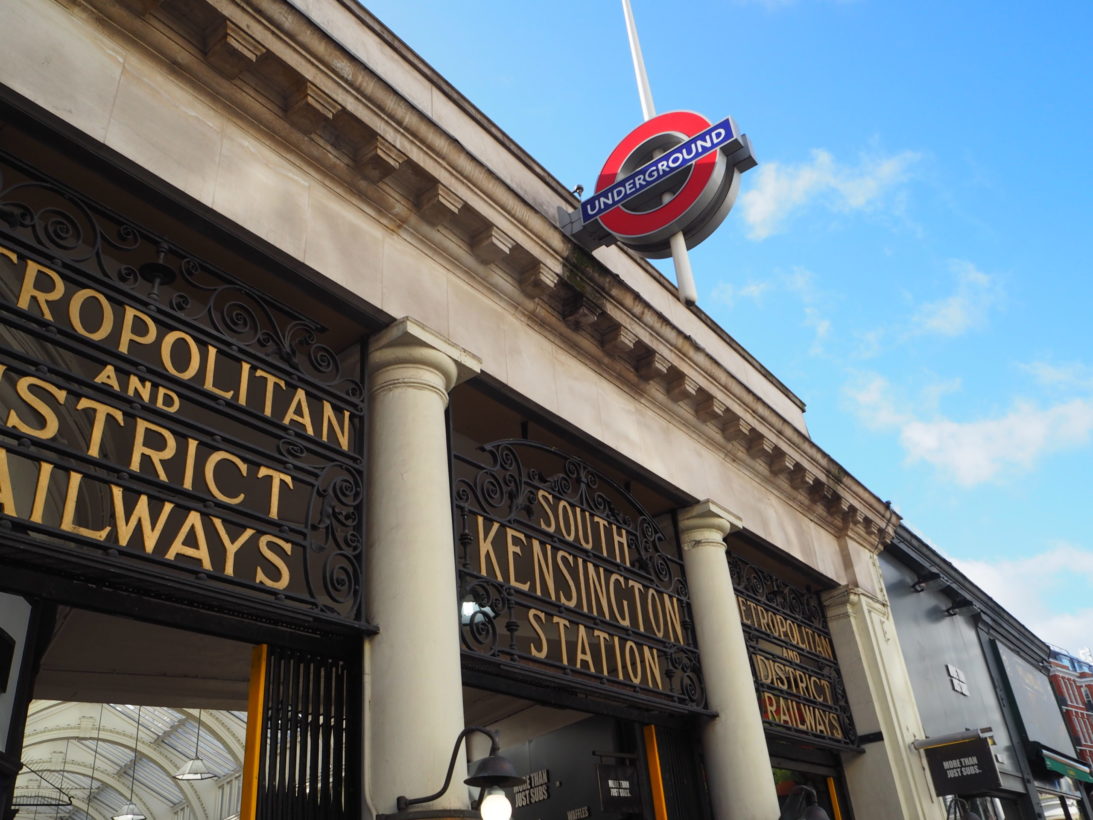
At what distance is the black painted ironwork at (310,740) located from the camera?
5.61 meters

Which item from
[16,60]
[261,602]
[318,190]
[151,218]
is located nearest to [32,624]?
[261,602]

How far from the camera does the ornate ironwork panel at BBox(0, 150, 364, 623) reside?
200 inches

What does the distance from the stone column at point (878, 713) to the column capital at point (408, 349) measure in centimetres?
904

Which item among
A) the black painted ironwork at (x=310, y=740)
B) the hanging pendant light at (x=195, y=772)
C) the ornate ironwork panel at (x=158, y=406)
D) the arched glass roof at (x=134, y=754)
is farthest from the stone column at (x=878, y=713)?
the hanging pendant light at (x=195, y=772)

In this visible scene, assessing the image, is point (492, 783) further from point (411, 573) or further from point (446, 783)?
point (411, 573)

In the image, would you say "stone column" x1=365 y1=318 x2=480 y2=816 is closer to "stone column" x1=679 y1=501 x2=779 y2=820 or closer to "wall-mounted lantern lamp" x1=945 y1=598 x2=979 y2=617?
"stone column" x1=679 y1=501 x2=779 y2=820

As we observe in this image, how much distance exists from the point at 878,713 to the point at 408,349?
377 inches

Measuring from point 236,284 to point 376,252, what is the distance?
48.7 inches

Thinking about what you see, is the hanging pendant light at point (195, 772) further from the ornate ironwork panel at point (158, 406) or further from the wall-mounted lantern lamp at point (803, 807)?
the ornate ironwork panel at point (158, 406)

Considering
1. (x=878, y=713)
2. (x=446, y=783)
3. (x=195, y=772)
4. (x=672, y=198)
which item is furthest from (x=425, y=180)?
(x=195, y=772)

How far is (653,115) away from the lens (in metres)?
13.1

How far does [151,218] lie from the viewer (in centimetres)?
634

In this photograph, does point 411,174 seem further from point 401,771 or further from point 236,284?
point 401,771

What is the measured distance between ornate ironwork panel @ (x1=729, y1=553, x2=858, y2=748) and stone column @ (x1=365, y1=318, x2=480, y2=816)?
5829 millimetres
